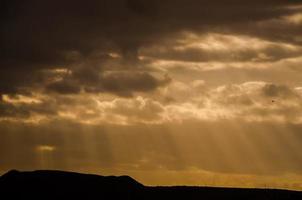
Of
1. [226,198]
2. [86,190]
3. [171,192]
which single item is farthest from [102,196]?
[226,198]

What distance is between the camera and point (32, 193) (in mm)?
143500

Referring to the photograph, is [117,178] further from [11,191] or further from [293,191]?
[293,191]

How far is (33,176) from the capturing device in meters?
148

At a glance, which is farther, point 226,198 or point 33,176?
point 33,176

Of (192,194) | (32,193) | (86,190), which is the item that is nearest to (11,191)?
(32,193)

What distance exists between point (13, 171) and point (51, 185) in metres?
10.2

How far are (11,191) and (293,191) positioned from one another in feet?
178

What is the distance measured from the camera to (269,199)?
134625 mm

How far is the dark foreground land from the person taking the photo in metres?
141

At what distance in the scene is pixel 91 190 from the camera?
473 feet

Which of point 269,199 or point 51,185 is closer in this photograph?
point 269,199

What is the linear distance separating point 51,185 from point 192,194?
27643mm

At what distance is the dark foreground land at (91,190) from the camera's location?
14062 centimetres

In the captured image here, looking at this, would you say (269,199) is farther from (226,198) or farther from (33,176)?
(33,176)
